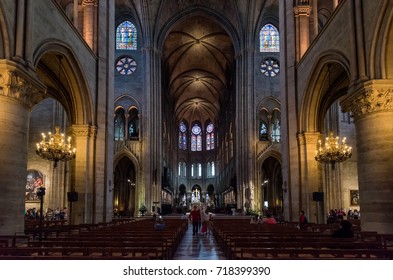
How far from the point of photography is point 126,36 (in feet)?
136

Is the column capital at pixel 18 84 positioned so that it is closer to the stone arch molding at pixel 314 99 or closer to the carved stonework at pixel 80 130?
the carved stonework at pixel 80 130

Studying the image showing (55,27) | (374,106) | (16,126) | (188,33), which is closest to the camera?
(16,126)

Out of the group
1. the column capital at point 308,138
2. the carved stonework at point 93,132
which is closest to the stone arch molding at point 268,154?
the column capital at point 308,138

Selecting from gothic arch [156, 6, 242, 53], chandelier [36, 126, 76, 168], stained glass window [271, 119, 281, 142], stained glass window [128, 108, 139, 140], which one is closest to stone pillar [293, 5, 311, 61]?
chandelier [36, 126, 76, 168]

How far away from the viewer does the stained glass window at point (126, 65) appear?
41094 millimetres

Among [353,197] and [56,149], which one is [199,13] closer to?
[353,197]

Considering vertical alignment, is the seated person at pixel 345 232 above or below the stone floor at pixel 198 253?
above

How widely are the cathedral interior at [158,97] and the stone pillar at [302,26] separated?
0.22ft

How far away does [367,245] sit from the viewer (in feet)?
28.7

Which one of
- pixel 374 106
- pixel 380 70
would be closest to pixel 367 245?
pixel 374 106

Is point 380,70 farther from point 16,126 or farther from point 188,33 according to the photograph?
point 188,33

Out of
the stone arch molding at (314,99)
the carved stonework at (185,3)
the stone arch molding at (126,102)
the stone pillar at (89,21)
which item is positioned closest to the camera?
the stone arch molding at (314,99)

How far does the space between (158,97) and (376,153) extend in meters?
32.4

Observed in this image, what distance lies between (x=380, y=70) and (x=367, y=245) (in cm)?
624
